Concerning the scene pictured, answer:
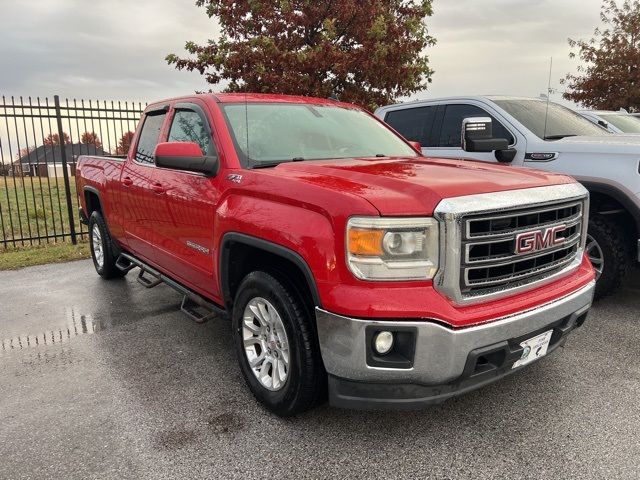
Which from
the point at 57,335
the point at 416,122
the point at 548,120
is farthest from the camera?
the point at 416,122

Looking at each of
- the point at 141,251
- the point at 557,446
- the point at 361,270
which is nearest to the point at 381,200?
the point at 361,270

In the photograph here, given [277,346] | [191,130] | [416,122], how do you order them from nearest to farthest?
[277,346] < [191,130] < [416,122]

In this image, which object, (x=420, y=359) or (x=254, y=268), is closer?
(x=420, y=359)

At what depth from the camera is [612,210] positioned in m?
4.43

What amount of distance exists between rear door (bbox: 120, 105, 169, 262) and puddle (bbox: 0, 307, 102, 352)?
2.57 feet

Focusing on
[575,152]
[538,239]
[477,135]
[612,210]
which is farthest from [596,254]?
[538,239]

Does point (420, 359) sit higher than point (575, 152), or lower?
lower

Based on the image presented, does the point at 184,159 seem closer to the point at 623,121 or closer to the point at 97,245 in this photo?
the point at 97,245

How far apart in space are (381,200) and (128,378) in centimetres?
230

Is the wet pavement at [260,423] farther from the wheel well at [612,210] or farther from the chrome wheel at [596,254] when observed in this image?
the wheel well at [612,210]

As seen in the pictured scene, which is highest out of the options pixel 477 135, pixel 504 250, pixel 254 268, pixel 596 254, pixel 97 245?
pixel 477 135

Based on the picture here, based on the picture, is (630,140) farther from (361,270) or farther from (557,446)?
(361,270)

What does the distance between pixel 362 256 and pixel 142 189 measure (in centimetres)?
271

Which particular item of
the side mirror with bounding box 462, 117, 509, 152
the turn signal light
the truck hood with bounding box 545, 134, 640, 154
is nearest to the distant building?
the side mirror with bounding box 462, 117, 509, 152
